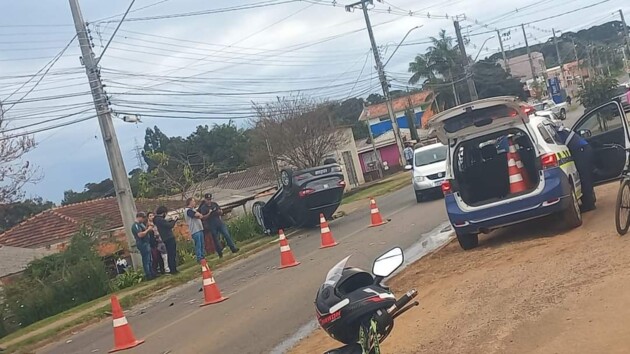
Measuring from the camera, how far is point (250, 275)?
1562 cm

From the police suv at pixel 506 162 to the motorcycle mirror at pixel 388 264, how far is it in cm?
740

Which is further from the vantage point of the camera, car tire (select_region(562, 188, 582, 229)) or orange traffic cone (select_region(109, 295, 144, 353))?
car tire (select_region(562, 188, 582, 229))

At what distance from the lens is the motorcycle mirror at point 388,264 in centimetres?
426

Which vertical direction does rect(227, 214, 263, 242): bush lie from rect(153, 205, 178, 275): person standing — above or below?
below

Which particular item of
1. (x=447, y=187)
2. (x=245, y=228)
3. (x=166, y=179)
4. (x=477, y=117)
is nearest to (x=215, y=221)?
(x=245, y=228)

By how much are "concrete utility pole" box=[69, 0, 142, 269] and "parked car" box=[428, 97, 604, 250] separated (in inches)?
440

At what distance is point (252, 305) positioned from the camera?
1195 cm

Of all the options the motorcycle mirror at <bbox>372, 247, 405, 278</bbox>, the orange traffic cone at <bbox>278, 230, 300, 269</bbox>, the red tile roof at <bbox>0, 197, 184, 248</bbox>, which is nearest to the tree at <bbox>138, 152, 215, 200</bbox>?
the red tile roof at <bbox>0, 197, 184, 248</bbox>

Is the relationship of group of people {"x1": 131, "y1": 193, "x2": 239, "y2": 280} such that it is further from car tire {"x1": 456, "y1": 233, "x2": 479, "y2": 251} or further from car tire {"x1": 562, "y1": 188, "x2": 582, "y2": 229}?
car tire {"x1": 562, "y1": 188, "x2": 582, "y2": 229}

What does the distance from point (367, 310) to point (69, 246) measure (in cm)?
1760

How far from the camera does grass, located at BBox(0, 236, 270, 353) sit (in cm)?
1400

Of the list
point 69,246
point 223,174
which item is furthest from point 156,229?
point 223,174

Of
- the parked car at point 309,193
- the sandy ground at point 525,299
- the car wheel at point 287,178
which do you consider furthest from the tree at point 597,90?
the sandy ground at point 525,299

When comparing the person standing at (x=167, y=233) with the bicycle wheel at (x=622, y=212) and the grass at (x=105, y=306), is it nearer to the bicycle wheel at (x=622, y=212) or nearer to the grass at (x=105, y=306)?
the grass at (x=105, y=306)
